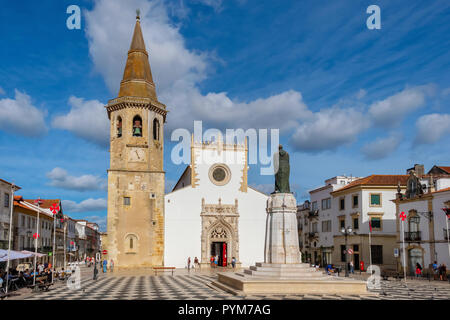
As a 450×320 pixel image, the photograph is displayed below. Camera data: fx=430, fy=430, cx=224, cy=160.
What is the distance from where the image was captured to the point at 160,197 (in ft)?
127

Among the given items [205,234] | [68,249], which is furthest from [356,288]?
[68,249]

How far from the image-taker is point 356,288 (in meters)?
17.7

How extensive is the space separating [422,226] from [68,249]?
176ft

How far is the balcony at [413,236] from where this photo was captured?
31406mm

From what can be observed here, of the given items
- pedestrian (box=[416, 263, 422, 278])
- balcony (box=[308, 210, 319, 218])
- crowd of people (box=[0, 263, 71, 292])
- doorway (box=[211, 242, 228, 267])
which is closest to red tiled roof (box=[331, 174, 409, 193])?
balcony (box=[308, 210, 319, 218])

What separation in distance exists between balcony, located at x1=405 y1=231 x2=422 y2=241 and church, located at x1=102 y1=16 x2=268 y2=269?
13.5m

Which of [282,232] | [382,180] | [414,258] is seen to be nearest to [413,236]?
[414,258]

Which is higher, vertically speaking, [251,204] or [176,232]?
[251,204]

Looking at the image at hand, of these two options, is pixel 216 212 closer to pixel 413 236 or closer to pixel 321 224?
pixel 321 224

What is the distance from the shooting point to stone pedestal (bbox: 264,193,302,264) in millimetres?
19000

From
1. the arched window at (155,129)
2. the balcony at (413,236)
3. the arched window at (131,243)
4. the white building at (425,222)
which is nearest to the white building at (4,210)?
the arched window at (131,243)

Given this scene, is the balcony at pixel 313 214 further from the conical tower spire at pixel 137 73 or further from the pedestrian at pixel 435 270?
the conical tower spire at pixel 137 73

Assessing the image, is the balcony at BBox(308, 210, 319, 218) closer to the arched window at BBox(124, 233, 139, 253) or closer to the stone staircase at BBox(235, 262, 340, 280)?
the arched window at BBox(124, 233, 139, 253)
